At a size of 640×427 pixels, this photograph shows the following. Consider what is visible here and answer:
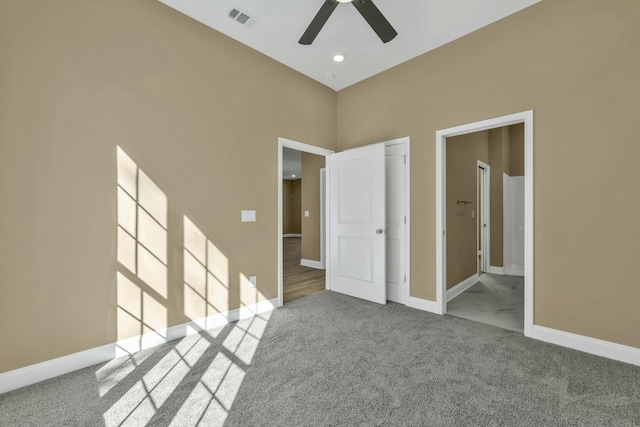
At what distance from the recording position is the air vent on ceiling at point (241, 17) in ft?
8.48

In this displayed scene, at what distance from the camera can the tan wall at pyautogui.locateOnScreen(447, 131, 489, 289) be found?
3.74 metres

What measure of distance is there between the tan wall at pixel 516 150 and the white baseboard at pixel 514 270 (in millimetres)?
1860

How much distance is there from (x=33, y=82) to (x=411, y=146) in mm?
3562

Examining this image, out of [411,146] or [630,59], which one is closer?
[630,59]

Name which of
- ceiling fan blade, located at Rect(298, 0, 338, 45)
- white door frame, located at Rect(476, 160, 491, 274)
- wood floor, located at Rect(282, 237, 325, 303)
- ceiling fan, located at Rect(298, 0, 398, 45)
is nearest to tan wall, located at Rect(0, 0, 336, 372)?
wood floor, located at Rect(282, 237, 325, 303)

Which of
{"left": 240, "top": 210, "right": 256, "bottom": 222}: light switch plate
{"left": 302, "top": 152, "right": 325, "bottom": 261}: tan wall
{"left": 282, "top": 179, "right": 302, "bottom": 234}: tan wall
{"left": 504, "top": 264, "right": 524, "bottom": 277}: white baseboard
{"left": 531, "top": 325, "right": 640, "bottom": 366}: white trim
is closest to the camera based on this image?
{"left": 531, "top": 325, "right": 640, "bottom": 366}: white trim

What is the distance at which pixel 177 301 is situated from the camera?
8.36 feet

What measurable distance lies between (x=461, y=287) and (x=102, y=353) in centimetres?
437

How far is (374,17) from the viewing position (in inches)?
80.8

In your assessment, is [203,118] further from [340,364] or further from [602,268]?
[602,268]

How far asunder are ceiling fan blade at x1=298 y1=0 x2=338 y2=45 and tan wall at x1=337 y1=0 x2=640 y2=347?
176cm

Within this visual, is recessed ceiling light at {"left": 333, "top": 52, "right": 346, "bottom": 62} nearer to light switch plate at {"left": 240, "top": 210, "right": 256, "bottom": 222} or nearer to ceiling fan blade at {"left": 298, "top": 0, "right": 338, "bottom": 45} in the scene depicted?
ceiling fan blade at {"left": 298, "top": 0, "right": 338, "bottom": 45}

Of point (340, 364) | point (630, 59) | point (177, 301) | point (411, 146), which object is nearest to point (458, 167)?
point (411, 146)

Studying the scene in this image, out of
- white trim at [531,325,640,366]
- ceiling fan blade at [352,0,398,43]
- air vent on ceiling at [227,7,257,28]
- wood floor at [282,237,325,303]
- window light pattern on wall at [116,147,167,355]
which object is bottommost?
wood floor at [282,237,325,303]
